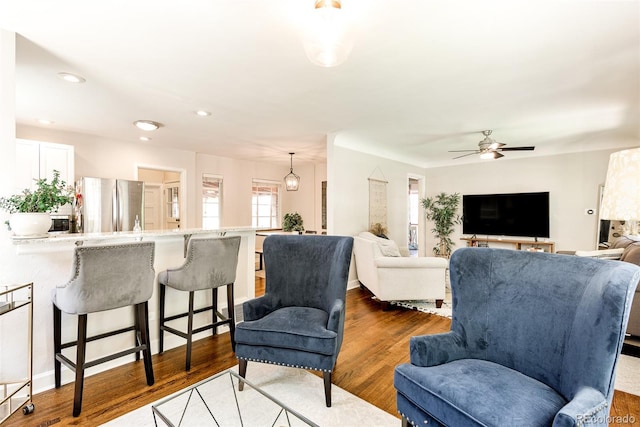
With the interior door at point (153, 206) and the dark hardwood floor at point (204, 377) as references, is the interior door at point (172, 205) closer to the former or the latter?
the interior door at point (153, 206)

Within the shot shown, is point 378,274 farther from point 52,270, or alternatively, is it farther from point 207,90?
point 52,270

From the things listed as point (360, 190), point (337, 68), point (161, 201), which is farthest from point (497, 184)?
point (161, 201)

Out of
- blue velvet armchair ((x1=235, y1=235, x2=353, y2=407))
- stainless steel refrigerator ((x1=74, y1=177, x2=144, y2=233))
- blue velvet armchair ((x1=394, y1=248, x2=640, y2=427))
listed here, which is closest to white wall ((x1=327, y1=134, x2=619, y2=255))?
blue velvet armchair ((x1=235, y1=235, x2=353, y2=407))

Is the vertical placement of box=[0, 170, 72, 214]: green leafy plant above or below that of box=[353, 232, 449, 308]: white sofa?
above

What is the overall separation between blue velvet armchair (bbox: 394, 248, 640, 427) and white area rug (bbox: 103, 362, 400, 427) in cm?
43

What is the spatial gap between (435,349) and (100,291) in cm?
212

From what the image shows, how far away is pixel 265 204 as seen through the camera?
759cm

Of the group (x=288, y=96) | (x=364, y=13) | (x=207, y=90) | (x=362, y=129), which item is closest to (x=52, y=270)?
(x=207, y=90)

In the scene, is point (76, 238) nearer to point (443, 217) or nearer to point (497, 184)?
point (443, 217)

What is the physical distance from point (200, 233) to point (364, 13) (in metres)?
2.36

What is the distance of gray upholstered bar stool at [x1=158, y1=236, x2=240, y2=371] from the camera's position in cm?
240

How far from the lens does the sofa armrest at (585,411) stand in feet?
3.19

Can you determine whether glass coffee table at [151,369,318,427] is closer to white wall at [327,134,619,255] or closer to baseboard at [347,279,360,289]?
white wall at [327,134,619,255]

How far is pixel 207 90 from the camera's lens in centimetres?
295
